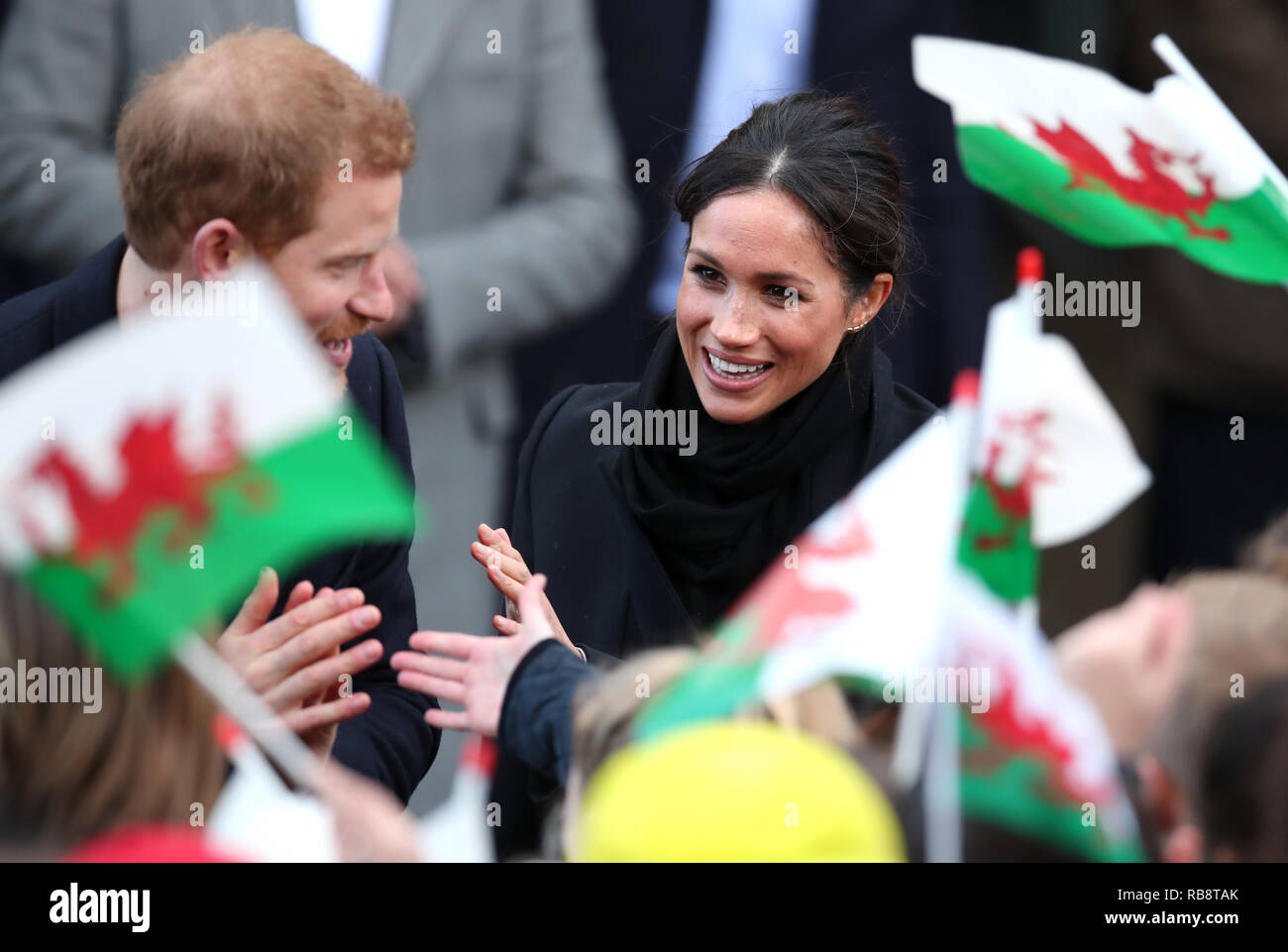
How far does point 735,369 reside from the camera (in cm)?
315

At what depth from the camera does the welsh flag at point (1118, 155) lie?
270 cm

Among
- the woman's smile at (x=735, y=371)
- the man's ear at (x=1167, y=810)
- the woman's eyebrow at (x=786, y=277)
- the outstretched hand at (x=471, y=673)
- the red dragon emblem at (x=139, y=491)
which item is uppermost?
the woman's eyebrow at (x=786, y=277)

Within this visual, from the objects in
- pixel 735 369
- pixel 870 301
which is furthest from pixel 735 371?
pixel 870 301

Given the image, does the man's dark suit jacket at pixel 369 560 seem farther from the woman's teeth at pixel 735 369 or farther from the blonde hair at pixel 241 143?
the woman's teeth at pixel 735 369

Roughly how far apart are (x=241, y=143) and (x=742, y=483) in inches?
42.3

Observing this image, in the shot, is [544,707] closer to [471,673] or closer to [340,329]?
[471,673]

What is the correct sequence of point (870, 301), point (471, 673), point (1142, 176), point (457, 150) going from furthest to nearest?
point (457, 150)
point (870, 301)
point (1142, 176)
point (471, 673)

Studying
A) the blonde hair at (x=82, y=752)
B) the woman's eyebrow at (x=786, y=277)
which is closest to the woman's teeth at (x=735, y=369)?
the woman's eyebrow at (x=786, y=277)

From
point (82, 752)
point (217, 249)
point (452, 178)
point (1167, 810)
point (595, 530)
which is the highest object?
point (452, 178)

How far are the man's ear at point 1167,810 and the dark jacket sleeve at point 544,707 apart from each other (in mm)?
759

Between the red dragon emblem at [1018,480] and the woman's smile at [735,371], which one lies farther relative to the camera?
the woman's smile at [735,371]

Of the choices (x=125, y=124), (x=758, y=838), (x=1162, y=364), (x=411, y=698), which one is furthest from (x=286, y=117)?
(x=1162, y=364)

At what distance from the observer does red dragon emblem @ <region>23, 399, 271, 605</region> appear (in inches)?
78.3

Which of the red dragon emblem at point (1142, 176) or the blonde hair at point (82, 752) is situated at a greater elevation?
the red dragon emblem at point (1142, 176)
